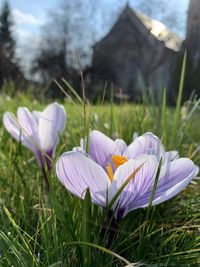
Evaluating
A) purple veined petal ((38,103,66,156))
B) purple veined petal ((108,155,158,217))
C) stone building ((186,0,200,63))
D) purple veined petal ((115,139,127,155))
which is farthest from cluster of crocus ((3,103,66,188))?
stone building ((186,0,200,63))

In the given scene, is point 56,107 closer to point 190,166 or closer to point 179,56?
point 190,166

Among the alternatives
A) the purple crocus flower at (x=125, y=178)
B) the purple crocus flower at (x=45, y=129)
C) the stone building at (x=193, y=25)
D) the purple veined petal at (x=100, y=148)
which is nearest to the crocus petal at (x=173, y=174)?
the purple crocus flower at (x=125, y=178)

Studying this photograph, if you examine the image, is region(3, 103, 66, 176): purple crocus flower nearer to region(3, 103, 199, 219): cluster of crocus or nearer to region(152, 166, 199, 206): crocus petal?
region(3, 103, 199, 219): cluster of crocus

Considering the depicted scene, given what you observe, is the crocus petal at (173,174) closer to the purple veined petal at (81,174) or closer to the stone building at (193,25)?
the purple veined petal at (81,174)

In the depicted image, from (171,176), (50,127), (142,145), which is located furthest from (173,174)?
(50,127)

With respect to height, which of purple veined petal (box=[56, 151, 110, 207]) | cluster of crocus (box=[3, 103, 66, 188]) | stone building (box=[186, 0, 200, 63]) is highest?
purple veined petal (box=[56, 151, 110, 207])

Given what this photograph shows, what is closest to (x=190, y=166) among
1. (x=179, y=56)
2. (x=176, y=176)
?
(x=176, y=176)
